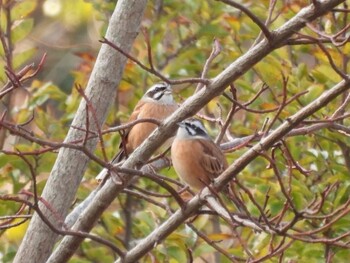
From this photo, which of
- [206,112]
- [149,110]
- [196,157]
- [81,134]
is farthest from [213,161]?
[206,112]

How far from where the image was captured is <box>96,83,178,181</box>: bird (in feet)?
18.4

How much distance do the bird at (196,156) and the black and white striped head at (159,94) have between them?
1.27 m

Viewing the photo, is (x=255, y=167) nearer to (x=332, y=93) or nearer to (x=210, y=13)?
(x=210, y=13)

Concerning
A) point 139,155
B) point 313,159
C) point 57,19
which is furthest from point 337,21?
point 57,19

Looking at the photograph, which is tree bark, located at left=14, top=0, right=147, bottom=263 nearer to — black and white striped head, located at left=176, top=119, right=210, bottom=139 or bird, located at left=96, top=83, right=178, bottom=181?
black and white striped head, located at left=176, top=119, right=210, bottom=139

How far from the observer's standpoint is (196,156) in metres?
4.15

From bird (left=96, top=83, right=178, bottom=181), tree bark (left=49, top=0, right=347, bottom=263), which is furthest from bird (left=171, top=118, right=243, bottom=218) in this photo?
bird (left=96, top=83, right=178, bottom=181)

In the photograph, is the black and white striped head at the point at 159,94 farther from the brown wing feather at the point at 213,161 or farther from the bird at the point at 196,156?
→ the brown wing feather at the point at 213,161

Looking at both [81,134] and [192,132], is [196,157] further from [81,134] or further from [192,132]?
[81,134]

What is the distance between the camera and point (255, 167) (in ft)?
19.1

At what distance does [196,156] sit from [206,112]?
7.02ft

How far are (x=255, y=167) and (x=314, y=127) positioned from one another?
8.13 ft

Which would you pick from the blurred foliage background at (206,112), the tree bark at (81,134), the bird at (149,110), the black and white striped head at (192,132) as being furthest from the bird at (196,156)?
the bird at (149,110)

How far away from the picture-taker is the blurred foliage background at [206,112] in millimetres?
4812
